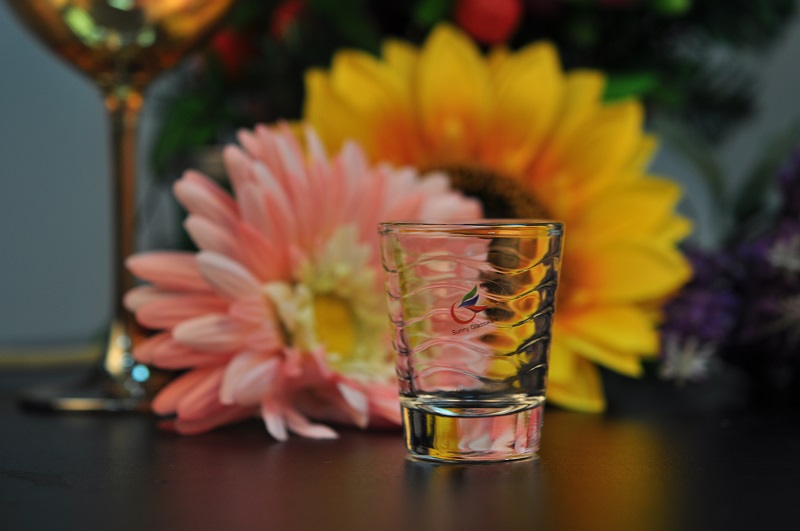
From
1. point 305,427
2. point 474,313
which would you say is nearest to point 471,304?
point 474,313

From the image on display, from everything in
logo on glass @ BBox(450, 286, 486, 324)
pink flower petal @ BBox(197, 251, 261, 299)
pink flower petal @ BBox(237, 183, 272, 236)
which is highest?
pink flower petal @ BBox(237, 183, 272, 236)

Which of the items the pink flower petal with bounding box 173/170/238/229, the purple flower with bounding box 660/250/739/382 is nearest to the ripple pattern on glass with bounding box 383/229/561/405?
the pink flower petal with bounding box 173/170/238/229

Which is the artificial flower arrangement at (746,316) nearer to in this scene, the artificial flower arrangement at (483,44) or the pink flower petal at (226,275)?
the artificial flower arrangement at (483,44)

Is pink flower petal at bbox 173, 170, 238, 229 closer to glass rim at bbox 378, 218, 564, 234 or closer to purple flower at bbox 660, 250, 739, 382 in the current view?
glass rim at bbox 378, 218, 564, 234

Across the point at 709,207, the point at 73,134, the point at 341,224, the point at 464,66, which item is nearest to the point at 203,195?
the point at 341,224

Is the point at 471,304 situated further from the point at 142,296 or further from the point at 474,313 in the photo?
the point at 142,296

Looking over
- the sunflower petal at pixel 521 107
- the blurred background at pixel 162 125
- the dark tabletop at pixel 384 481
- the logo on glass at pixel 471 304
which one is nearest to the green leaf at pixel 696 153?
the blurred background at pixel 162 125
